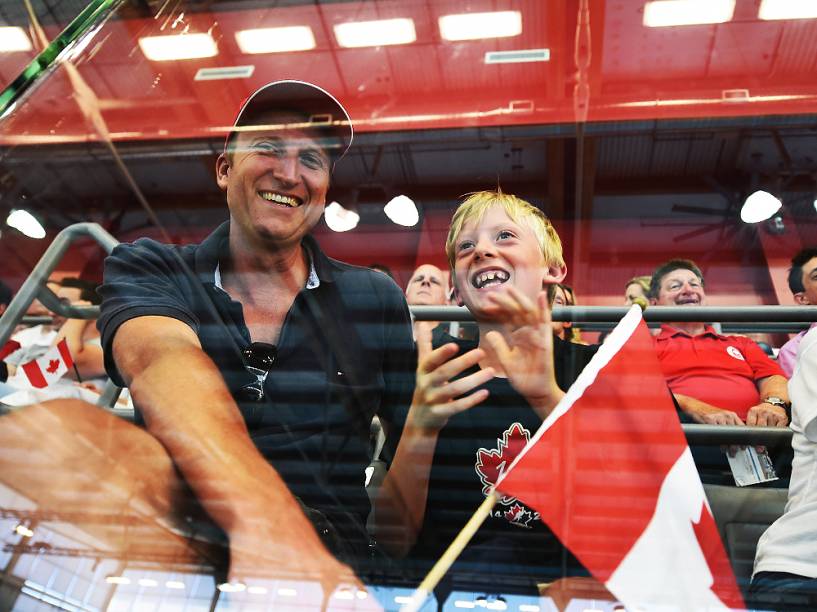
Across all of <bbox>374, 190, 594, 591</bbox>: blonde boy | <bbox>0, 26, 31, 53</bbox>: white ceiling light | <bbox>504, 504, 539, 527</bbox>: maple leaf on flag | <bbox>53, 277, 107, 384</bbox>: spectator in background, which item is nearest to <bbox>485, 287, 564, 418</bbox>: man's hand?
<bbox>374, 190, 594, 591</bbox>: blonde boy

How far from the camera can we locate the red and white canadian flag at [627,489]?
745 mm

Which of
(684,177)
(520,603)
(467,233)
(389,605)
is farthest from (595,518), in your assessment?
(684,177)

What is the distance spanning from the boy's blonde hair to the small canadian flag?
543mm

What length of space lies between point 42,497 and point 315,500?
1.00 feet

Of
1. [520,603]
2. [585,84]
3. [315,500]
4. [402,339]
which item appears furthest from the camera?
[585,84]

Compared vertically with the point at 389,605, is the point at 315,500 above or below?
above

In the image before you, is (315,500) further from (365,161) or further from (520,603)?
(365,161)

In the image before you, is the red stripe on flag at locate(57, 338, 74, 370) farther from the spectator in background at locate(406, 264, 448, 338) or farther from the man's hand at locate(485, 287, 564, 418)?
the man's hand at locate(485, 287, 564, 418)

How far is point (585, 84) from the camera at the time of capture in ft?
4.15

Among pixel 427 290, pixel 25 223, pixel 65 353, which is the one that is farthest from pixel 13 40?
pixel 427 290

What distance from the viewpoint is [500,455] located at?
0.87 metres

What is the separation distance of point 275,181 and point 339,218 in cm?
10

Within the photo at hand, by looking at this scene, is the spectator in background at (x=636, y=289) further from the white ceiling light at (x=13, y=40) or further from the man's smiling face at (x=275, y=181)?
the white ceiling light at (x=13, y=40)

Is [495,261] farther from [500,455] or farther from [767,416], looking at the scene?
[767,416]
